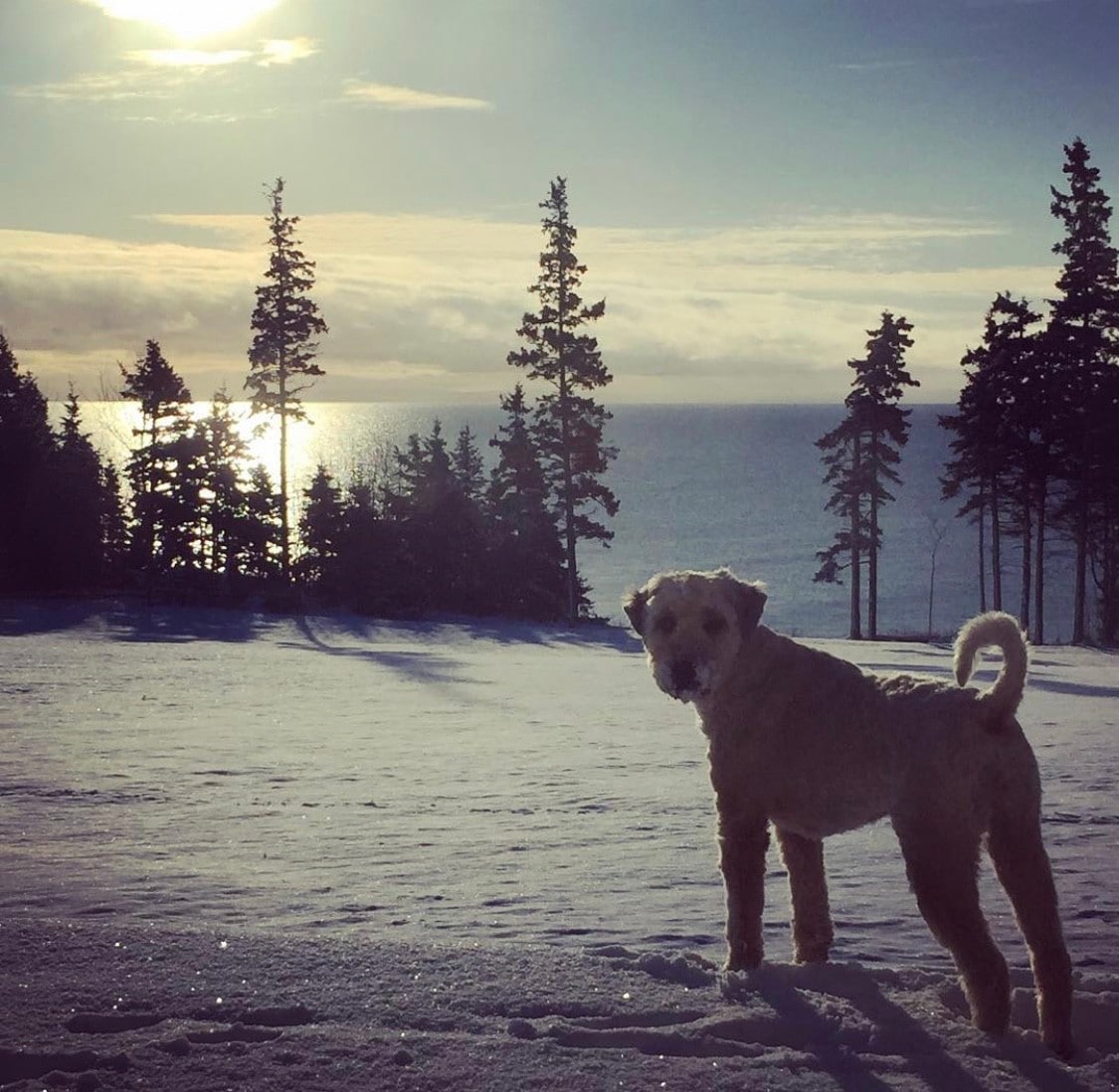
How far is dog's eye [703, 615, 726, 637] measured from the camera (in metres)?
5.43

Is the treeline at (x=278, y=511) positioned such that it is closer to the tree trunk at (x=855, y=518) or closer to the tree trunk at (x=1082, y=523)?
the tree trunk at (x=855, y=518)

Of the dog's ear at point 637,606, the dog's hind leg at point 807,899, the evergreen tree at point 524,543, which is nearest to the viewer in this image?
the dog's hind leg at point 807,899

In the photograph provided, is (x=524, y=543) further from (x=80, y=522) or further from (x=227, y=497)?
(x=80, y=522)

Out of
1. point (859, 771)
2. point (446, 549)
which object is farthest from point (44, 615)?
point (859, 771)

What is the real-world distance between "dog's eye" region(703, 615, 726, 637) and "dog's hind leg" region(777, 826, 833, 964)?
43.6 inches

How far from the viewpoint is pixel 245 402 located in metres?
45.2

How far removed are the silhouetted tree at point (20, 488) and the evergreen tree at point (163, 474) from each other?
329 centimetres

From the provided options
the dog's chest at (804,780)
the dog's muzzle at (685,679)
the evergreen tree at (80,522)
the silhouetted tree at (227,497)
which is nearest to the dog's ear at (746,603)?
the dog's muzzle at (685,679)

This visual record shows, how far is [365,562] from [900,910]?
34577mm

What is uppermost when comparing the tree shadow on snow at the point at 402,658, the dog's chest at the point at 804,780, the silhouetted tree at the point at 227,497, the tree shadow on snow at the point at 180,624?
the silhouetted tree at the point at 227,497

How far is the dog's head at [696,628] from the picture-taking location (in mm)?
5352

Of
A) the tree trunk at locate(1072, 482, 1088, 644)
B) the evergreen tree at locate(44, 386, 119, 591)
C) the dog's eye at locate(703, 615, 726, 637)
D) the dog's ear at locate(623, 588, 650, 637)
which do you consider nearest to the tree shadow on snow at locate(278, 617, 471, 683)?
the evergreen tree at locate(44, 386, 119, 591)

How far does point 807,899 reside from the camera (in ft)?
18.7

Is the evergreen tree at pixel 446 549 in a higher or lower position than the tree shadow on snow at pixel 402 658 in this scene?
higher
